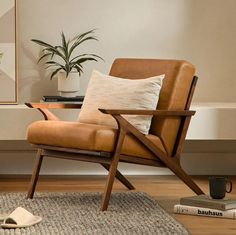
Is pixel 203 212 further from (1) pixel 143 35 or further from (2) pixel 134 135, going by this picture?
(1) pixel 143 35

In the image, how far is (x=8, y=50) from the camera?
5672 millimetres

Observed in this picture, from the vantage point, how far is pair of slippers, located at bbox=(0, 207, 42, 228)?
12.3 ft

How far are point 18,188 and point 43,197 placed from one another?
21.2 inches

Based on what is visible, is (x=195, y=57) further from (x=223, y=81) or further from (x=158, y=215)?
(x=158, y=215)

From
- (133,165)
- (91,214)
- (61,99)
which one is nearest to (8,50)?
(61,99)

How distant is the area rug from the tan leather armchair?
5.8 inches

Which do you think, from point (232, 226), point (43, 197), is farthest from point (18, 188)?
point (232, 226)

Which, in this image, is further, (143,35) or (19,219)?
(143,35)

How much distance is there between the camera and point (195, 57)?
596 cm

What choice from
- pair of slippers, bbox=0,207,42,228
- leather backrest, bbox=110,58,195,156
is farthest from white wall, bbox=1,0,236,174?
pair of slippers, bbox=0,207,42,228

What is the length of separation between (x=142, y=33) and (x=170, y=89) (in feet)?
4.57

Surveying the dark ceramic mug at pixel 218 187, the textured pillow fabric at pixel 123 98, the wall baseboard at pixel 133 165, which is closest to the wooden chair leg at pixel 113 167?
the textured pillow fabric at pixel 123 98

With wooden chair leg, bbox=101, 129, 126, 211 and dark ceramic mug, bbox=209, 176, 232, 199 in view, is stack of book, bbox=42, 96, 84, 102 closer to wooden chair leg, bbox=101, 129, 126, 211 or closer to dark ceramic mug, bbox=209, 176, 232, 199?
wooden chair leg, bbox=101, 129, 126, 211

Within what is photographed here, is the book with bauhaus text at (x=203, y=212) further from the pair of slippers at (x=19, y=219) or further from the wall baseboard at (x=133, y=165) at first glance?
the wall baseboard at (x=133, y=165)
